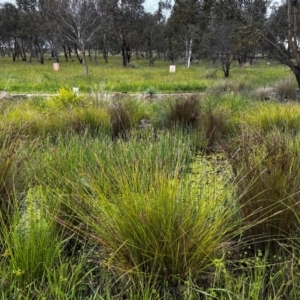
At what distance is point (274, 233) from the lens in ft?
6.03

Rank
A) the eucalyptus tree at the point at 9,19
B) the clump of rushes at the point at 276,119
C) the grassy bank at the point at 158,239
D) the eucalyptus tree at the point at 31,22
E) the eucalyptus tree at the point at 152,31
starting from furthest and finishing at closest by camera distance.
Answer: the eucalyptus tree at the point at 9,19, the eucalyptus tree at the point at 152,31, the eucalyptus tree at the point at 31,22, the clump of rushes at the point at 276,119, the grassy bank at the point at 158,239

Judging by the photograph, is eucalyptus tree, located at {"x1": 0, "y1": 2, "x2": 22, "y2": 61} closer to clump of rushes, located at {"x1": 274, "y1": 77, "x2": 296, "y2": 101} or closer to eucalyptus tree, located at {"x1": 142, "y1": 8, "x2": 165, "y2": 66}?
eucalyptus tree, located at {"x1": 142, "y1": 8, "x2": 165, "y2": 66}

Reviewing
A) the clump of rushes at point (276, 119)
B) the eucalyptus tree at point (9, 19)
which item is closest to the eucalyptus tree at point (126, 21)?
the eucalyptus tree at point (9, 19)

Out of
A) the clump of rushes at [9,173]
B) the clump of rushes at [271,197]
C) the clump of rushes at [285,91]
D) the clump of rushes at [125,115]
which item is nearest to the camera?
the clump of rushes at [271,197]

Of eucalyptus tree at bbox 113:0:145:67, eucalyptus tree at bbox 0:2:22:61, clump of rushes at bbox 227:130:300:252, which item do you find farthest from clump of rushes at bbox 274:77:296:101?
eucalyptus tree at bbox 0:2:22:61

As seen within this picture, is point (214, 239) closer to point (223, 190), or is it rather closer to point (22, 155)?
point (223, 190)

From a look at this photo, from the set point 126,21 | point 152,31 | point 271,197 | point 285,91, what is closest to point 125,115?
point 271,197

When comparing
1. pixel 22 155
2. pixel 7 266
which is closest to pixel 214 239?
pixel 7 266

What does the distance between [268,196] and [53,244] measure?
44.3 inches

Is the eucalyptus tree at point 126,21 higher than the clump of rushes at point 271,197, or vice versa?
the eucalyptus tree at point 126,21

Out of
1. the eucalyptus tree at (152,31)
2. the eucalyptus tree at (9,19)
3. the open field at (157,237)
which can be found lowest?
the open field at (157,237)

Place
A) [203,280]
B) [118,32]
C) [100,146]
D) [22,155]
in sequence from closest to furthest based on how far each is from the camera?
[203,280], [22,155], [100,146], [118,32]

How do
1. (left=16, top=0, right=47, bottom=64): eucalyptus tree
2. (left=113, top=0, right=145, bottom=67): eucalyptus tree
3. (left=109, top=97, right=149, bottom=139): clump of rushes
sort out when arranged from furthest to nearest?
(left=16, top=0, right=47, bottom=64): eucalyptus tree, (left=113, top=0, right=145, bottom=67): eucalyptus tree, (left=109, top=97, right=149, bottom=139): clump of rushes

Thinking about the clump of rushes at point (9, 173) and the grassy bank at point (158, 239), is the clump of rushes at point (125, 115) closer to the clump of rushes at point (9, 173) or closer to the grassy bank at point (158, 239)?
the clump of rushes at point (9, 173)
